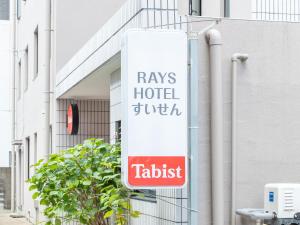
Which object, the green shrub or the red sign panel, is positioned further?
the green shrub

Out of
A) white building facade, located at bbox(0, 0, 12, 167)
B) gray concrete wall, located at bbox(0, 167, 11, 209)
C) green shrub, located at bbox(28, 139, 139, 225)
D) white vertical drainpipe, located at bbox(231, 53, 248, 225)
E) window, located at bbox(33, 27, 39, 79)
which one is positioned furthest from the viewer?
white building facade, located at bbox(0, 0, 12, 167)

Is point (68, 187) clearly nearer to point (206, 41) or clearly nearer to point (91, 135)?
point (206, 41)

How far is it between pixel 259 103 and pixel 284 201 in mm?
1165

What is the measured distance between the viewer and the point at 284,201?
7.46 metres

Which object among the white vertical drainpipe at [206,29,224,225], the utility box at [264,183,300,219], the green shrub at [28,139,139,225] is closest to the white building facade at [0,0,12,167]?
the green shrub at [28,139,139,225]

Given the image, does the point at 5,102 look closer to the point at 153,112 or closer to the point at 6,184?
the point at 6,184

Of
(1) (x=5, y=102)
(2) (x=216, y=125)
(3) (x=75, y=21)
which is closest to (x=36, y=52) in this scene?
(3) (x=75, y=21)

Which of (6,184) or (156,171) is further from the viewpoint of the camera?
(6,184)

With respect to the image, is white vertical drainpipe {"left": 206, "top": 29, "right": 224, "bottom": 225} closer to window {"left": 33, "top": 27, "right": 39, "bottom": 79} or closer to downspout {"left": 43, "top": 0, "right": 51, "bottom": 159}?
downspout {"left": 43, "top": 0, "right": 51, "bottom": 159}

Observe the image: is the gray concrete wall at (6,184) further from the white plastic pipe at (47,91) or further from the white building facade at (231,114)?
the white building facade at (231,114)

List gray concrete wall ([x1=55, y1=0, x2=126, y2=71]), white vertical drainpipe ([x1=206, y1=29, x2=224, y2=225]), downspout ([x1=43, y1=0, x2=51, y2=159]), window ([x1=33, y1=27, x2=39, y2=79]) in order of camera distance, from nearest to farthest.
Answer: white vertical drainpipe ([x1=206, y1=29, x2=224, y2=225]) < downspout ([x1=43, y1=0, x2=51, y2=159]) < gray concrete wall ([x1=55, y1=0, x2=126, y2=71]) < window ([x1=33, y1=27, x2=39, y2=79])

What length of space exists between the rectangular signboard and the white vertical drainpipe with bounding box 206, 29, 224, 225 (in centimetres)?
99

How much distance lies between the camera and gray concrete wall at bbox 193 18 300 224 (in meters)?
7.90

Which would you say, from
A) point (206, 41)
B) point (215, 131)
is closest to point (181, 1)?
point (206, 41)
